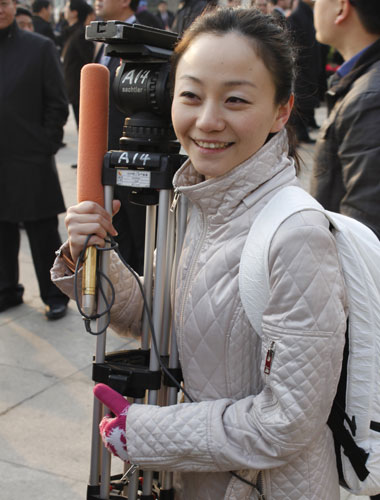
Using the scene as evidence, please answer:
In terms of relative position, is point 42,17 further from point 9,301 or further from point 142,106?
point 142,106

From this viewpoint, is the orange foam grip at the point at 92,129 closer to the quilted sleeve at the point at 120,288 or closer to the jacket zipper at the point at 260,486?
the quilted sleeve at the point at 120,288

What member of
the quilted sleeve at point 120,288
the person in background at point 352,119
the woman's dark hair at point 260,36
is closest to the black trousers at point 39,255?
the person in background at point 352,119

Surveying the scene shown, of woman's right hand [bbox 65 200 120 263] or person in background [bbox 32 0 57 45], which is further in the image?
person in background [bbox 32 0 57 45]

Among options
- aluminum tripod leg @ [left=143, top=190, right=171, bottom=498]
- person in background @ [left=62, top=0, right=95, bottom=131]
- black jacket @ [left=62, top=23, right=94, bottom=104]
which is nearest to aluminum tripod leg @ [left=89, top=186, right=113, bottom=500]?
aluminum tripod leg @ [left=143, top=190, right=171, bottom=498]

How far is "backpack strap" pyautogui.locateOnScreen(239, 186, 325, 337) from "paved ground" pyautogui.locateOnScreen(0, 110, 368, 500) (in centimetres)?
183

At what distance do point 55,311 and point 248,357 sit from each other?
325 cm

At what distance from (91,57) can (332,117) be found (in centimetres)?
351

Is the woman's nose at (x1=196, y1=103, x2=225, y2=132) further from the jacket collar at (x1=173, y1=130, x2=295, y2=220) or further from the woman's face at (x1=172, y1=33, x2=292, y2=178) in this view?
the jacket collar at (x1=173, y1=130, x2=295, y2=220)

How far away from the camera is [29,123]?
4578 millimetres

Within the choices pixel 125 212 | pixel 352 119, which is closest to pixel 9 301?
pixel 125 212

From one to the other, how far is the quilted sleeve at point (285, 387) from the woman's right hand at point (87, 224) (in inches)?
17.9

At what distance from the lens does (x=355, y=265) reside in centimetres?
150

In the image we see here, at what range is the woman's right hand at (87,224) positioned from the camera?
1622 mm

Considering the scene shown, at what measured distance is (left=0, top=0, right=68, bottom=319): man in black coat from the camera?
4492 millimetres
